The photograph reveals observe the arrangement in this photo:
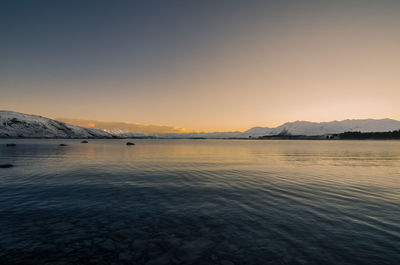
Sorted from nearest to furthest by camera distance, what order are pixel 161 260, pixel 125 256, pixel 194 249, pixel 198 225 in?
pixel 161 260, pixel 125 256, pixel 194 249, pixel 198 225

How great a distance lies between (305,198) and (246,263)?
11.1 metres

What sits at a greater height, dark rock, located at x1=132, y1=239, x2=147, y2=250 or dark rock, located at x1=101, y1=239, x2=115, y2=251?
dark rock, located at x1=101, y1=239, x2=115, y2=251

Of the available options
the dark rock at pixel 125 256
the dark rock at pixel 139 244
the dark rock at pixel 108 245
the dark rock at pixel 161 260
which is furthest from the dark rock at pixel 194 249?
the dark rock at pixel 108 245

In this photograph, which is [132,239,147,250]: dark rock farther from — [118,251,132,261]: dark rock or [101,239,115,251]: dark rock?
[101,239,115,251]: dark rock

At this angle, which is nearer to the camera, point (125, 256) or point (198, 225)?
point (125, 256)

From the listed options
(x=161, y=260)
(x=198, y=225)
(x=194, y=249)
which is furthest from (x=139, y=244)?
(x=198, y=225)

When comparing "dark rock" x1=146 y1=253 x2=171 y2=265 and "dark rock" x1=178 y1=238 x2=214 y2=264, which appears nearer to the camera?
"dark rock" x1=146 y1=253 x2=171 y2=265

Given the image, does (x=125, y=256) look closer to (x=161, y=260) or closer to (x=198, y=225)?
(x=161, y=260)

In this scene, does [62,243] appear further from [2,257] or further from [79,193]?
[79,193]

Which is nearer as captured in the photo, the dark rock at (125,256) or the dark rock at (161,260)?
the dark rock at (161,260)

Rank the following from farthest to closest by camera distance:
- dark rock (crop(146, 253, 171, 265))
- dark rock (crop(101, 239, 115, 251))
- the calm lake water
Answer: dark rock (crop(101, 239, 115, 251)) → the calm lake water → dark rock (crop(146, 253, 171, 265))

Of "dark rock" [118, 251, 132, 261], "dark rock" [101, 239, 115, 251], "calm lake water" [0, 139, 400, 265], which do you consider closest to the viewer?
"dark rock" [118, 251, 132, 261]

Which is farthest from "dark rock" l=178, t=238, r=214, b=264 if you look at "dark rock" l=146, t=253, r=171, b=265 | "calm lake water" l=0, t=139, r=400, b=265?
"dark rock" l=146, t=253, r=171, b=265

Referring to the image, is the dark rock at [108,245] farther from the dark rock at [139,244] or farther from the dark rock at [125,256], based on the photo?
the dark rock at [139,244]
